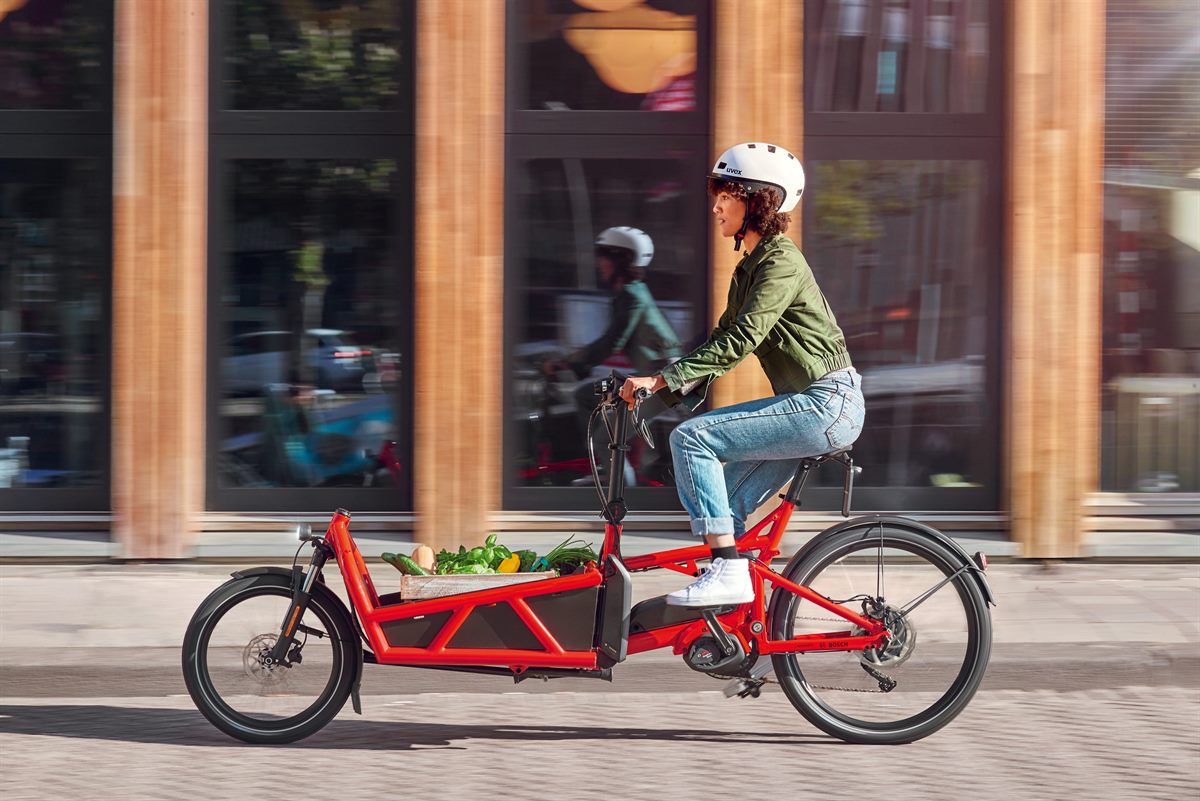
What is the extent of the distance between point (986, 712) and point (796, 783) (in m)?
1.32

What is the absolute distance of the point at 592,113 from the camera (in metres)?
8.36

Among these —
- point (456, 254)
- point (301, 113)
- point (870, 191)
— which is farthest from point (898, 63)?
point (301, 113)

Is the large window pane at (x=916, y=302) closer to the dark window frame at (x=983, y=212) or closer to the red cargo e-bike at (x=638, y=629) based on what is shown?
the dark window frame at (x=983, y=212)

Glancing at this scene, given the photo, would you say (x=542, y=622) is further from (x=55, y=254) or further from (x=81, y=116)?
(x=81, y=116)

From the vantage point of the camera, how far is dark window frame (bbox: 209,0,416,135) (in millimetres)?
8305

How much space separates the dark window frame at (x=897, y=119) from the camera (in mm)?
8383

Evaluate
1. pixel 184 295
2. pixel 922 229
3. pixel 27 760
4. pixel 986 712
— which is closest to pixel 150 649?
pixel 27 760

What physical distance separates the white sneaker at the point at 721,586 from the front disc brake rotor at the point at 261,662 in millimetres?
1379

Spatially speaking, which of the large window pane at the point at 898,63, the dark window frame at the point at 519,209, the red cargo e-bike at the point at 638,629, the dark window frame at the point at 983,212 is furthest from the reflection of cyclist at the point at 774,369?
the large window pane at the point at 898,63

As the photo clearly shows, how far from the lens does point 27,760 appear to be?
4910mm

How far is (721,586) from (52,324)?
5114 mm

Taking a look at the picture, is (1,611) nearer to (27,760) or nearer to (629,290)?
(27,760)

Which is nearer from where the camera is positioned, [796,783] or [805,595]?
[796,783]

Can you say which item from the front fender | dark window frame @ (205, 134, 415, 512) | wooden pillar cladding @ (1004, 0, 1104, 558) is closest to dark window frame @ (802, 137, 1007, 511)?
wooden pillar cladding @ (1004, 0, 1104, 558)
